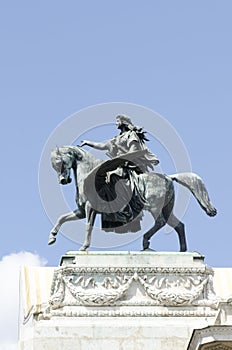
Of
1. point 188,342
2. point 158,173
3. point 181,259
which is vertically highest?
point 158,173

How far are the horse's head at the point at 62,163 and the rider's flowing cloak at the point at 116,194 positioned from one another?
35.2 inches

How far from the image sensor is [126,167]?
2238 inches

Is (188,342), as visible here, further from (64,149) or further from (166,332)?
(64,149)

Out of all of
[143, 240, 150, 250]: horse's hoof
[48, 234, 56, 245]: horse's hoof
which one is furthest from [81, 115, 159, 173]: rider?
[48, 234, 56, 245]: horse's hoof

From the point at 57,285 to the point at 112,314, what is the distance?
266 centimetres

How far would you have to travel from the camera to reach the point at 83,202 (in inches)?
2199

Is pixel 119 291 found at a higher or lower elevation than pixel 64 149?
lower

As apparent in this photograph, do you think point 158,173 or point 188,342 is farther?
point 158,173

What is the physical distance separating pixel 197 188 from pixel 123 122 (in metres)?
4.40

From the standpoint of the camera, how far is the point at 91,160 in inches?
2229

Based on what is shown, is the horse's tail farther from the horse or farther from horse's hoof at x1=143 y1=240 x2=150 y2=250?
horse's hoof at x1=143 y1=240 x2=150 y2=250

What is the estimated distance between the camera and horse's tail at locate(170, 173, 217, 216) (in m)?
56.7

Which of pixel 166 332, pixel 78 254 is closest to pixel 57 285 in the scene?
pixel 78 254

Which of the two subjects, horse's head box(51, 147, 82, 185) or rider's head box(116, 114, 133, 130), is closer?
horse's head box(51, 147, 82, 185)
